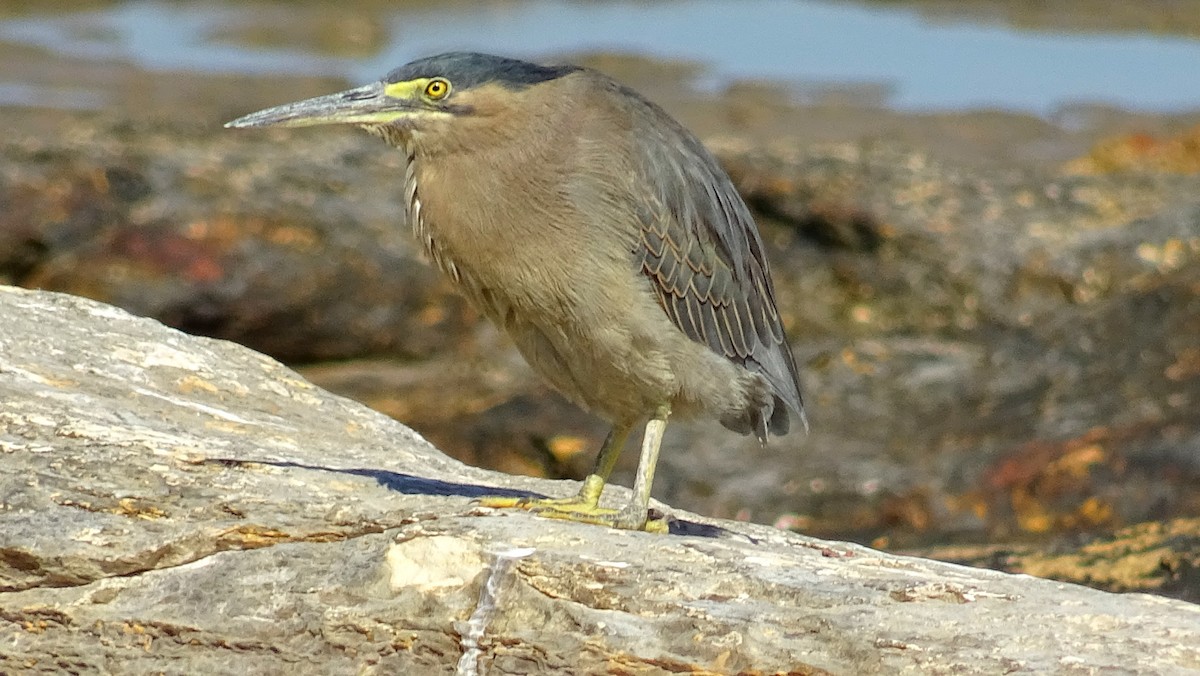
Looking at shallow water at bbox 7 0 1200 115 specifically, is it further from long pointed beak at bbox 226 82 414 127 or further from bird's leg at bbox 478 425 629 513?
long pointed beak at bbox 226 82 414 127

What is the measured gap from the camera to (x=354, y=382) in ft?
38.1

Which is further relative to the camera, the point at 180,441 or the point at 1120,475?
the point at 1120,475

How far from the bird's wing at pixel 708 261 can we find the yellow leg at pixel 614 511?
15.3 inches

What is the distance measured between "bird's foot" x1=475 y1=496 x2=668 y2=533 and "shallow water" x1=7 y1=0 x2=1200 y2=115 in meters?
18.3

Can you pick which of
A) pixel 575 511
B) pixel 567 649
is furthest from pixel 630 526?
pixel 567 649

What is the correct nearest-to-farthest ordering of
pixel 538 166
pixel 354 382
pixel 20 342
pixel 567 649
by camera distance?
pixel 567 649 → pixel 538 166 → pixel 20 342 → pixel 354 382

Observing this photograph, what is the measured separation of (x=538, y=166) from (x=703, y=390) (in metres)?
0.92

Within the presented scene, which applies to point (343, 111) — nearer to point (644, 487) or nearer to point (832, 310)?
point (644, 487)

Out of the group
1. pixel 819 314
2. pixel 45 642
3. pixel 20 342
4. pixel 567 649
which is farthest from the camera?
pixel 819 314

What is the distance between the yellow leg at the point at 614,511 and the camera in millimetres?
5684

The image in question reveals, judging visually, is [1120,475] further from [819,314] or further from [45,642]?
[45,642]

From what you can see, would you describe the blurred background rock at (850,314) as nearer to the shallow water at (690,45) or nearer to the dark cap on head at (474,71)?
the dark cap on head at (474,71)

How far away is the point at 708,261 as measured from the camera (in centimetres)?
607

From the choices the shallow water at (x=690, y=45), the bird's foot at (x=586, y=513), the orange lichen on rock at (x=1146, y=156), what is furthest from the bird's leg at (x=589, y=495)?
Answer: the shallow water at (x=690, y=45)
